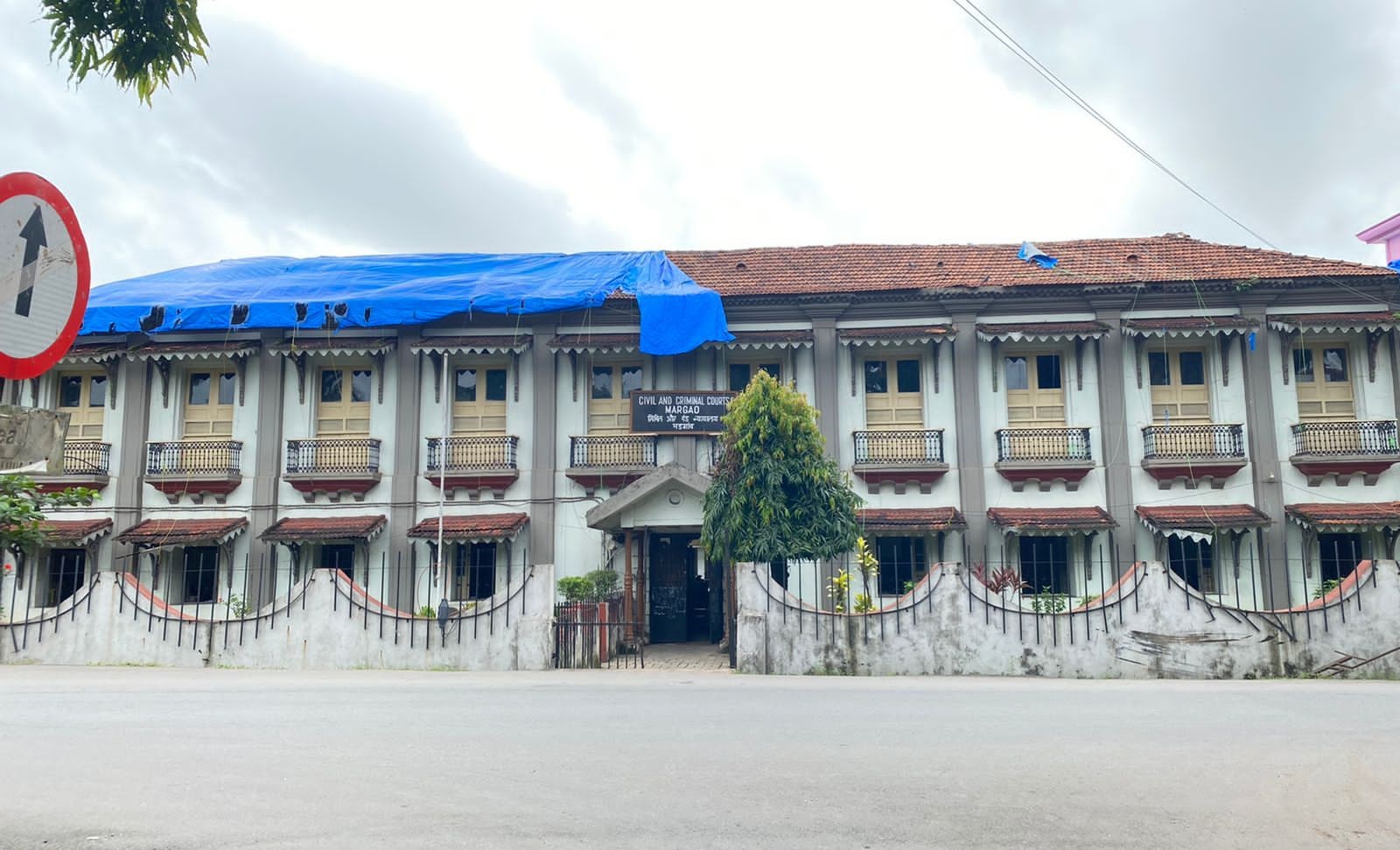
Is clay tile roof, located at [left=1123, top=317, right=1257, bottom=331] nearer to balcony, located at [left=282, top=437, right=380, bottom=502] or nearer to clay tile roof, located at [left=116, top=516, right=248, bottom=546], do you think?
balcony, located at [left=282, top=437, right=380, bottom=502]

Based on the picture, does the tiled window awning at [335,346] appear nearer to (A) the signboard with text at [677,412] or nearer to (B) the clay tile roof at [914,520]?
(A) the signboard with text at [677,412]

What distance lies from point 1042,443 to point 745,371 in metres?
6.28

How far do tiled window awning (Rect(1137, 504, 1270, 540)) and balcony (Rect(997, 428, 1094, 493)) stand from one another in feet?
4.77

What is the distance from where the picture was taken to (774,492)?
15.6 metres

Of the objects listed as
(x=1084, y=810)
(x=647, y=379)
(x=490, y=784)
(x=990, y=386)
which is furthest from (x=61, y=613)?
(x=990, y=386)

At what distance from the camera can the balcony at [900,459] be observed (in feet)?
65.5

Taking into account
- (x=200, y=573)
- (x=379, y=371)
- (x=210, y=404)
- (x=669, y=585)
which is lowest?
(x=669, y=585)

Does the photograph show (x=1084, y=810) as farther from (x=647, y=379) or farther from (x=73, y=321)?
(x=647, y=379)

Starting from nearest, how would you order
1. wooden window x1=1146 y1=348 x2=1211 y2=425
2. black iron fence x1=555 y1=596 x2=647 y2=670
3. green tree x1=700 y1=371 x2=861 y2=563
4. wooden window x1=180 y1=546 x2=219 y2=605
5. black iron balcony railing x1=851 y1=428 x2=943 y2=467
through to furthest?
black iron fence x1=555 y1=596 x2=647 y2=670 < green tree x1=700 y1=371 x2=861 y2=563 < black iron balcony railing x1=851 y1=428 x2=943 y2=467 < wooden window x1=1146 y1=348 x2=1211 y2=425 < wooden window x1=180 y1=546 x2=219 y2=605

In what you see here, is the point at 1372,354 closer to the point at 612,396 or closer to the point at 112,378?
the point at 612,396

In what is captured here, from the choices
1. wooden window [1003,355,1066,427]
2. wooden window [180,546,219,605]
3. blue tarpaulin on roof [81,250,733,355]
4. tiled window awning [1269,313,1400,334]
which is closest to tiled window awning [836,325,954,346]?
wooden window [1003,355,1066,427]

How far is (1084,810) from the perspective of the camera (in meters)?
6.13

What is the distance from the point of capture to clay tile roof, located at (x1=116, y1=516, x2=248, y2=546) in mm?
20234

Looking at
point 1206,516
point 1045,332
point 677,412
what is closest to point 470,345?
point 677,412
